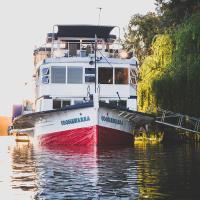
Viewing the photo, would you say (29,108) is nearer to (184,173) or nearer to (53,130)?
(53,130)

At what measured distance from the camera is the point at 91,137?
29047mm

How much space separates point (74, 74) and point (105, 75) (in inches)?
80.0

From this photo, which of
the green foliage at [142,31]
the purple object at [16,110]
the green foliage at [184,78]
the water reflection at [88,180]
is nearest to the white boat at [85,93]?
the green foliage at [184,78]

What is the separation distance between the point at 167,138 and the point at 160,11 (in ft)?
69.5

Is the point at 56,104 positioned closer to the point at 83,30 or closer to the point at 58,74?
the point at 58,74

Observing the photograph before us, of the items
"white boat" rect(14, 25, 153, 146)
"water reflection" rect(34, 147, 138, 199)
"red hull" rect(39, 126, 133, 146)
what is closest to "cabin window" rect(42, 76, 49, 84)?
"white boat" rect(14, 25, 153, 146)

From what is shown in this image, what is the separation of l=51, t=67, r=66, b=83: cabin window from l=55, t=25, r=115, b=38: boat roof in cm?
366

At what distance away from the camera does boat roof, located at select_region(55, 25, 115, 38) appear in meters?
35.9

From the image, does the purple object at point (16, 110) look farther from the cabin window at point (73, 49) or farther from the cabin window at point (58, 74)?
the cabin window at point (58, 74)

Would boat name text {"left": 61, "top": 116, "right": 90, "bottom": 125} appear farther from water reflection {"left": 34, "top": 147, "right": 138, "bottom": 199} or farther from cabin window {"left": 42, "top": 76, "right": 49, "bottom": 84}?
water reflection {"left": 34, "top": 147, "right": 138, "bottom": 199}

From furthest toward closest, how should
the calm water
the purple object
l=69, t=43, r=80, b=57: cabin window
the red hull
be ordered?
the purple object → l=69, t=43, r=80, b=57: cabin window → the red hull → the calm water

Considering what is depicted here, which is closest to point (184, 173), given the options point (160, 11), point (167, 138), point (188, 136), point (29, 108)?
point (188, 136)

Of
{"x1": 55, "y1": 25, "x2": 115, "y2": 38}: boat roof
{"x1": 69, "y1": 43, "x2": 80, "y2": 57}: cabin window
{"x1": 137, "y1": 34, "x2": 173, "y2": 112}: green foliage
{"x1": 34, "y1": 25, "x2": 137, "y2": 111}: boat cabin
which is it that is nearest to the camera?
{"x1": 34, "y1": 25, "x2": 137, "y2": 111}: boat cabin

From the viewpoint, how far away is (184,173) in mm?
14625
